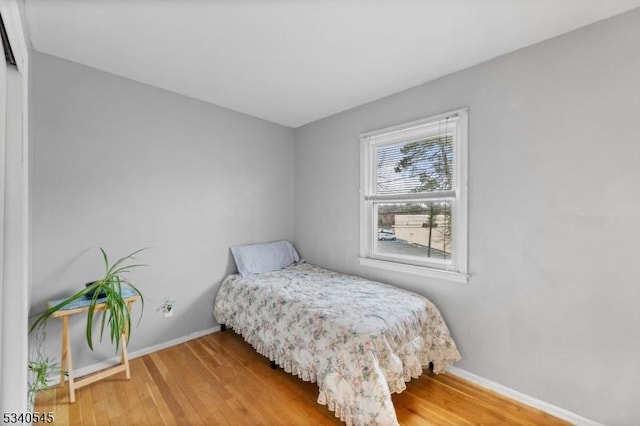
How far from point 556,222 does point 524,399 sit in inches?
48.0

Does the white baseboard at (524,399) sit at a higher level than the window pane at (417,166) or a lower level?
lower

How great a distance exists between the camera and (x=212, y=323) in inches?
116

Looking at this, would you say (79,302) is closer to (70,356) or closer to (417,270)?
(70,356)

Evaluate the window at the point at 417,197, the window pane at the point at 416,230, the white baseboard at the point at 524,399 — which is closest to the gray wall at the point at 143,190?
the window at the point at 417,197

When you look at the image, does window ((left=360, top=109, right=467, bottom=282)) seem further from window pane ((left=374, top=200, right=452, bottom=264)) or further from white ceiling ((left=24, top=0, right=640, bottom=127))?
white ceiling ((left=24, top=0, right=640, bottom=127))

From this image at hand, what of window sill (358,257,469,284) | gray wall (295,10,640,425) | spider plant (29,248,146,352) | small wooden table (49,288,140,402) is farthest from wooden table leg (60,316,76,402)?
gray wall (295,10,640,425)

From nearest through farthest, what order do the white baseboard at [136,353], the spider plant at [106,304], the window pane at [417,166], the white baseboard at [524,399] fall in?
1. the white baseboard at [524,399]
2. the spider plant at [106,304]
3. the white baseboard at [136,353]
4. the window pane at [417,166]

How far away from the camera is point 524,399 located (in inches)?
74.5

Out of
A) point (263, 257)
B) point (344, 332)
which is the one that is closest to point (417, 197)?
point (344, 332)

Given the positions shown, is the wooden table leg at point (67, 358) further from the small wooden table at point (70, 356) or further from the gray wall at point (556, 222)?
the gray wall at point (556, 222)

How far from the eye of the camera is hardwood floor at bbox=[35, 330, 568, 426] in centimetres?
175

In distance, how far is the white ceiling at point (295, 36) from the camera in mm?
1565

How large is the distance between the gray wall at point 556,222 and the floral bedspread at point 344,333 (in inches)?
14.6

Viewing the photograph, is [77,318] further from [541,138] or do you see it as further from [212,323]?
[541,138]
